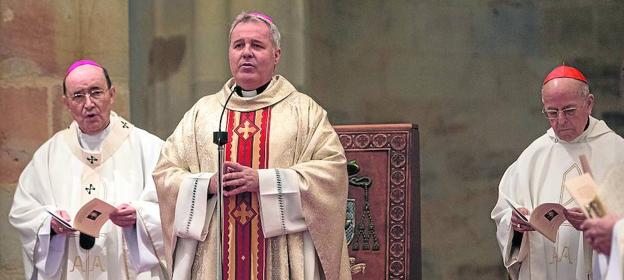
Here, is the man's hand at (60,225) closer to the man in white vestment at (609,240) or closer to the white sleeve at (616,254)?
the man in white vestment at (609,240)

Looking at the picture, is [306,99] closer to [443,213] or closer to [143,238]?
[143,238]

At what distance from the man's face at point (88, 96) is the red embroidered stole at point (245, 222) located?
5.36 feet

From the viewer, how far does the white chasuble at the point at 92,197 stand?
319 inches

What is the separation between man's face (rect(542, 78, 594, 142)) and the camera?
7.99m

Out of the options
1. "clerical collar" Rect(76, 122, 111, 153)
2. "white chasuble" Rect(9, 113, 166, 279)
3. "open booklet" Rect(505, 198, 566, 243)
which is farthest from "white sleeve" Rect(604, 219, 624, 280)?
"clerical collar" Rect(76, 122, 111, 153)

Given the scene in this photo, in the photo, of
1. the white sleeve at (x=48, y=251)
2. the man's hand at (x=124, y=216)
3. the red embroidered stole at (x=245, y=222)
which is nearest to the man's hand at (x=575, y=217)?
the red embroidered stole at (x=245, y=222)

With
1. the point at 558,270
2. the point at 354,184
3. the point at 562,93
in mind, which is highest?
the point at 562,93

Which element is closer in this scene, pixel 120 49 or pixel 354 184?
pixel 354 184

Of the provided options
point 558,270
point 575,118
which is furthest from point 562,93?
point 558,270

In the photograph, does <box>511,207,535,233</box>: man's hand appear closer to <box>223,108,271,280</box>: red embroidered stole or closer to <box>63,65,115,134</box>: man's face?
<box>223,108,271,280</box>: red embroidered stole

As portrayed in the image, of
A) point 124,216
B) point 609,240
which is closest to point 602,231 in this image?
point 609,240

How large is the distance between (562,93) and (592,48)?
8.60 feet

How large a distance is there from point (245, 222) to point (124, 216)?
1.29 metres

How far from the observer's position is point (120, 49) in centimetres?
1099
